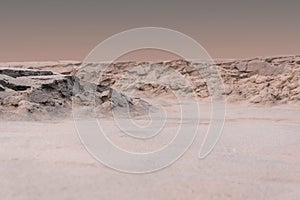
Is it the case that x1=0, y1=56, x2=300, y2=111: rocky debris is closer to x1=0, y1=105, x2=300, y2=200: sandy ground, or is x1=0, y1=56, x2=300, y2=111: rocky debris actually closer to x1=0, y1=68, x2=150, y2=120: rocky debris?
x1=0, y1=68, x2=150, y2=120: rocky debris

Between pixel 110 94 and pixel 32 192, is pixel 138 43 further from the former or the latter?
pixel 110 94

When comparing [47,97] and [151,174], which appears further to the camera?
[47,97]

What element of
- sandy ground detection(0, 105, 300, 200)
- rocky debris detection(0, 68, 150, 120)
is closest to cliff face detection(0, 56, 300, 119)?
rocky debris detection(0, 68, 150, 120)

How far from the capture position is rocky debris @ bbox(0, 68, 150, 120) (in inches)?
465

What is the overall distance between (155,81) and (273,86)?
369 inches

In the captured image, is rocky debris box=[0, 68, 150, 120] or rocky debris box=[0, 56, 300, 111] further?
rocky debris box=[0, 56, 300, 111]

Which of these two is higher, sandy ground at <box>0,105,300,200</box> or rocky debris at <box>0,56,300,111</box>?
rocky debris at <box>0,56,300,111</box>

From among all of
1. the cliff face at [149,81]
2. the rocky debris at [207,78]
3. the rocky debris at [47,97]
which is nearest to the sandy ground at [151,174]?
the rocky debris at [47,97]

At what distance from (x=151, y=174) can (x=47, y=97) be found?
8.47 m

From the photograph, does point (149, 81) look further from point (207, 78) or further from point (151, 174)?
point (151, 174)

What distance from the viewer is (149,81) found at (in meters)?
30.8

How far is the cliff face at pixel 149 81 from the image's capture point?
42.8ft

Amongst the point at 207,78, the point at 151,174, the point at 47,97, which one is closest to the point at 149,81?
the point at 207,78

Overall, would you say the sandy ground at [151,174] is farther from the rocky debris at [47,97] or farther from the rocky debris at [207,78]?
the rocky debris at [207,78]
